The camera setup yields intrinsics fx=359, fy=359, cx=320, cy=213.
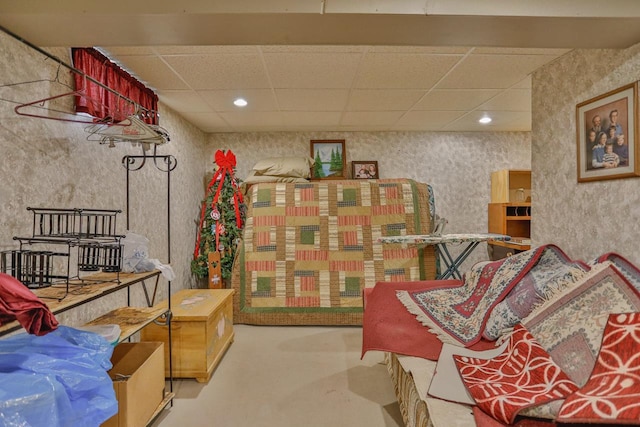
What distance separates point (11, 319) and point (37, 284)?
Result: 0.44m

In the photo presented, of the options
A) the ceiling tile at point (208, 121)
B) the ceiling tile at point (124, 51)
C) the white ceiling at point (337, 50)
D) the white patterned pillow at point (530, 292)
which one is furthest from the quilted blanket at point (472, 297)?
the ceiling tile at point (208, 121)

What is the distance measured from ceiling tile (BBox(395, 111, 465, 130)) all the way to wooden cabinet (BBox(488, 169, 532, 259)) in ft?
3.38

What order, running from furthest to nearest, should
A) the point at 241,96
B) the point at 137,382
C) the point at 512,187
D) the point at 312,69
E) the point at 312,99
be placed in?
the point at 512,187, the point at 312,99, the point at 241,96, the point at 312,69, the point at 137,382

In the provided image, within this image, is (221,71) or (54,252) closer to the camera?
(54,252)

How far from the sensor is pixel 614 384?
1.14 meters

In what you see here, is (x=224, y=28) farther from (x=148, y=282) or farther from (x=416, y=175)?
(x=416, y=175)

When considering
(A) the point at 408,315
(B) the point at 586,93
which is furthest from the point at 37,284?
(B) the point at 586,93

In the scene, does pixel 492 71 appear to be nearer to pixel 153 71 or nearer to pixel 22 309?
pixel 153 71

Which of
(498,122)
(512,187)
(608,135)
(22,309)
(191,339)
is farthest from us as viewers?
(512,187)

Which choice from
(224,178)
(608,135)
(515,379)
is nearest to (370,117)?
(224,178)

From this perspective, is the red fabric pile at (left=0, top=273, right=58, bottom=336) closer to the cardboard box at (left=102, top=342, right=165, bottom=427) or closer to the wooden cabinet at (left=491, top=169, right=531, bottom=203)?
the cardboard box at (left=102, top=342, right=165, bottom=427)

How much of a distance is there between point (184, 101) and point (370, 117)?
1.93m

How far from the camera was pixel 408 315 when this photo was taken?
7.15ft

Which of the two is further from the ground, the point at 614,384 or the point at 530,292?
the point at 530,292
